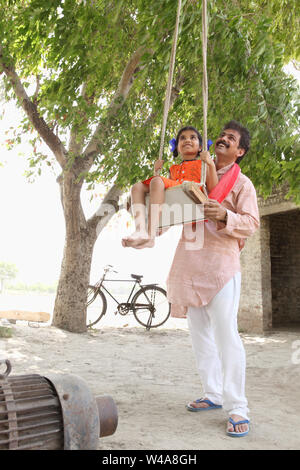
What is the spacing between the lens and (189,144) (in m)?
2.51

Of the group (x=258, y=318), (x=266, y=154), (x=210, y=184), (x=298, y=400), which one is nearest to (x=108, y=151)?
(x=266, y=154)

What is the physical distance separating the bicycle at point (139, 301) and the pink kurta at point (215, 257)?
208 inches

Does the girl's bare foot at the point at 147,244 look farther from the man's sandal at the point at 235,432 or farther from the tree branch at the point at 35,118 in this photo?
the tree branch at the point at 35,118

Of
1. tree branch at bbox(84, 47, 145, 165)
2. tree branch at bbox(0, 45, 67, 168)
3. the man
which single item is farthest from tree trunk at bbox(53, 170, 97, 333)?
the man

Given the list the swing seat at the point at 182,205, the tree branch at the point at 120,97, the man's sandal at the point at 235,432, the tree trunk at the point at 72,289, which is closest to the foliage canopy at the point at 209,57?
the tree branch at the point at 120,97

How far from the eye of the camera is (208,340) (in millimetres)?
2756

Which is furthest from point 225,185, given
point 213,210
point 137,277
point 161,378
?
point 137,277

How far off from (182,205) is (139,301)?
243 inches

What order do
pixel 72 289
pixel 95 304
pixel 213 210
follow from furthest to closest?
pixel 95 304, pixel 72 289, pixel 213 210

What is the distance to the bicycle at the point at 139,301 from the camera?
25.9ft

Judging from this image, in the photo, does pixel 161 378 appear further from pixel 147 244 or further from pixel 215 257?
pixel 147 244

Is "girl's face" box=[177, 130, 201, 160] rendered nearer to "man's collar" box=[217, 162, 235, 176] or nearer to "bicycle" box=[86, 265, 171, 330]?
"man's collar" box=[217, 162, 235, 176]
